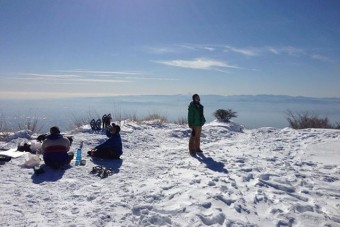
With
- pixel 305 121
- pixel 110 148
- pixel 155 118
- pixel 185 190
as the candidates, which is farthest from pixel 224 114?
pixel 185 190

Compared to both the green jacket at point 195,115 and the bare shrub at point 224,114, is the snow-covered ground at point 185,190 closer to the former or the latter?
the green jacket at point 195,115

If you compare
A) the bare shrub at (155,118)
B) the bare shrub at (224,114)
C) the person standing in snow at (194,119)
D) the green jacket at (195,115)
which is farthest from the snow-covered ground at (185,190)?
the bare shrub at (224,114)

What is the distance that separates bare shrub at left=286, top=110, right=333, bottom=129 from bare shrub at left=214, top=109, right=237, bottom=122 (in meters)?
3.86

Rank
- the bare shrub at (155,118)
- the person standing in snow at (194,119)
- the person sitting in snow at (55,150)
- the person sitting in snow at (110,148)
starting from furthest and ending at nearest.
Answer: the bare shrub at (155,118) < the person standing in snow at (194,119) < the person sitting in snow at (110,148) < the person sitting in snow at (55,150)

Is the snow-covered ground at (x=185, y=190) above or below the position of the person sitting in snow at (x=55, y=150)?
below

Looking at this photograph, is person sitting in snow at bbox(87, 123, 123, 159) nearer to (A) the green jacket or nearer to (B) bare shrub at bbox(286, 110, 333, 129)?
(A) the green jacket

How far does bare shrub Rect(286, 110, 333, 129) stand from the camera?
21.7 meters

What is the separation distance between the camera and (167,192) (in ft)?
24.3

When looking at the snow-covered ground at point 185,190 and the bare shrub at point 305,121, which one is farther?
the bare shrub at point 305,121

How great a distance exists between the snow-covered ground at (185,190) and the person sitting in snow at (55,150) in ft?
0.91

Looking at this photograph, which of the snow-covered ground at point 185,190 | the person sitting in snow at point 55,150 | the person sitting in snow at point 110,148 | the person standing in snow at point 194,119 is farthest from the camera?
the person standing in snow at point 194,119

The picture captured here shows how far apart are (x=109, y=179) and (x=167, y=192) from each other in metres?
2.05

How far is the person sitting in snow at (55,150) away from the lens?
31.0ft

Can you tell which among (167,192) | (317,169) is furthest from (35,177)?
(317,169)
